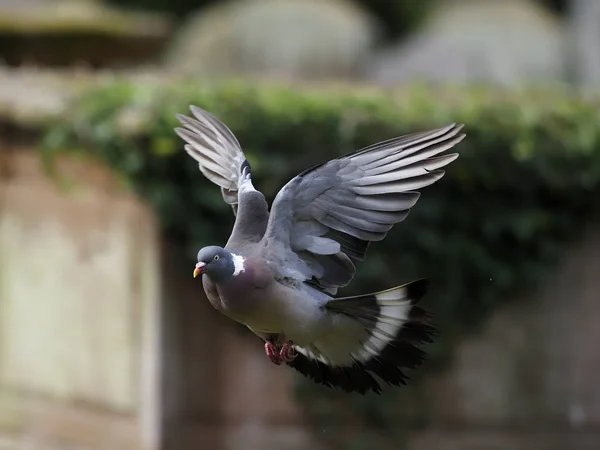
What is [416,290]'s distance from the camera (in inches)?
137

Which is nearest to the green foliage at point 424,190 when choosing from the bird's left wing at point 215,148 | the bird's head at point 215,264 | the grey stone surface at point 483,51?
the bird's left wing at point 215,148

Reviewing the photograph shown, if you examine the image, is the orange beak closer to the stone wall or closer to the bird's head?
the bird's head

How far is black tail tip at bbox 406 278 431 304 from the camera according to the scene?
341 centimetres

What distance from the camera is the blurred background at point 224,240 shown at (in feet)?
21.5

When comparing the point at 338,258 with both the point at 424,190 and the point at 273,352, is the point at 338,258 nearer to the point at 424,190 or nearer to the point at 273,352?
the point at 273,352

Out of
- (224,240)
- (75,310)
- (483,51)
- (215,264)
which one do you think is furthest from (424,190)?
(483,51)

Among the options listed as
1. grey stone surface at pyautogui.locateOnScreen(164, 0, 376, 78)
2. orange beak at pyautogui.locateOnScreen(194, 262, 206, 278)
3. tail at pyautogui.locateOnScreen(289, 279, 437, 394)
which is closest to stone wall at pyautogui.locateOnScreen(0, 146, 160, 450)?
tail at pyautogui.locateOnScreen(289, 279, 437, 394)

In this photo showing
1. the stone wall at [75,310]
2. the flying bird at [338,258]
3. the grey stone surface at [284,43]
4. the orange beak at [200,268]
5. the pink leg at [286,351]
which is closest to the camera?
the orange beak at [200,268]

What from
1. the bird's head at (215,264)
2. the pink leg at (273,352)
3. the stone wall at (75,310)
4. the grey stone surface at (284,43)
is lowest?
the stone wall at (75,310)

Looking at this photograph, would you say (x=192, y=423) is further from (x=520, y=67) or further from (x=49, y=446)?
(x=520, y=67)

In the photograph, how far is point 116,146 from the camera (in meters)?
6.56

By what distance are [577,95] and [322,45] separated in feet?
17.0

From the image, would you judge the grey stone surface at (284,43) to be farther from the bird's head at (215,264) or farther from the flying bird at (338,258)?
the bird's head at (215,264)

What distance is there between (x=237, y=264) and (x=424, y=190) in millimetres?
3354
